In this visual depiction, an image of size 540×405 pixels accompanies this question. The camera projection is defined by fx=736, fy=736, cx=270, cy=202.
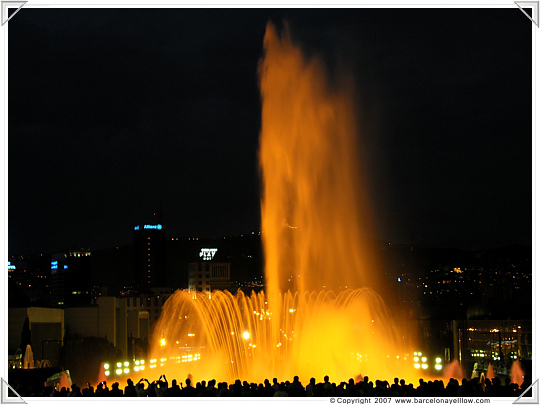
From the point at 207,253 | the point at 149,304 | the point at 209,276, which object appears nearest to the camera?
the point at 149,304

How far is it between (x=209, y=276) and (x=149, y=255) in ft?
117

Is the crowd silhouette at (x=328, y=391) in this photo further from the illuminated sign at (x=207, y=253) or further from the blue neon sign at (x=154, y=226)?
the blue neon sign at (x=154, y=226)

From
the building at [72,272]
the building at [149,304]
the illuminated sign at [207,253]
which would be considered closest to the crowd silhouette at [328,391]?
the building at [149,304]

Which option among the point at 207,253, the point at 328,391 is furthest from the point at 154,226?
the point at 328,391

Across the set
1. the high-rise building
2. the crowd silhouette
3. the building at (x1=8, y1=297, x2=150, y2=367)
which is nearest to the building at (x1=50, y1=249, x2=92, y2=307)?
the high-rise building

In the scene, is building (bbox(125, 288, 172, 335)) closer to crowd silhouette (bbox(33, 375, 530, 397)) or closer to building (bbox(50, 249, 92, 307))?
building (bbox(50, 249, 92, 307))

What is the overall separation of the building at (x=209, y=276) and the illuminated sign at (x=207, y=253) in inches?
146

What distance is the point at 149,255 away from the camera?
159 m

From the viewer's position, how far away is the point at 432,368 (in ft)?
119

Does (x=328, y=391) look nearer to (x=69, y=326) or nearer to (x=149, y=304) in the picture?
(x=69, y=326)

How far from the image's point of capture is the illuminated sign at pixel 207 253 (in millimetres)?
133000

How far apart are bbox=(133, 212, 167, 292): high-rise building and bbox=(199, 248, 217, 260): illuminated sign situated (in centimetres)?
2286
